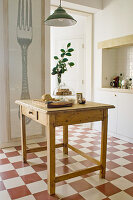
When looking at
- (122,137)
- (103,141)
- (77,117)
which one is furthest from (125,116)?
(77,117)

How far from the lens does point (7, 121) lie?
364 centimetres

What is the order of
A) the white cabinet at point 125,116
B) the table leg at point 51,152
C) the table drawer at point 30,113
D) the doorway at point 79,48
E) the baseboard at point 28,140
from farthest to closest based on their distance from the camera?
the doorway at point 79,48 → the white cabinet at point 125,116 → the baseboard at point 28,140 → the table drawer at point 30,113 → the table leg at point 51,152

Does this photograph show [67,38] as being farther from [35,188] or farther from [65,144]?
[35,188]

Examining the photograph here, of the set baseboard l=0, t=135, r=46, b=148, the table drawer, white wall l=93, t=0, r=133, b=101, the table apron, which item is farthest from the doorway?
the table apron

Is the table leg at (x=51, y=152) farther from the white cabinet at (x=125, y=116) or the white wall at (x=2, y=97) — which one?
the white cabinet at (x=125, y=116)

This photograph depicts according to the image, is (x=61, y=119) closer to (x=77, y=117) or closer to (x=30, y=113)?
(x=77, y=117)

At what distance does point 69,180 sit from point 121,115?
2.04m

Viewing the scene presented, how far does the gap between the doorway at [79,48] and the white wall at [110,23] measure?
18 centimetres

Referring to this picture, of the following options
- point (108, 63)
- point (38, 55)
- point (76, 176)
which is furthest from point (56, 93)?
point (108, 63)

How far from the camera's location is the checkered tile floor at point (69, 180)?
220cm

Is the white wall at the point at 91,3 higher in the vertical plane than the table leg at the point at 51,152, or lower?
higher

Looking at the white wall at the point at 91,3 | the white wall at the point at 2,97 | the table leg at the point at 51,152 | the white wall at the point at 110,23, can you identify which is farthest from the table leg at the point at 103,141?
the white wall at the point at 91,3

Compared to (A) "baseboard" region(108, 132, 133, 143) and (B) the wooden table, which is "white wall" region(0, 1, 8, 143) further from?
(A) "baseboard" region(108, 132, 133, 143)

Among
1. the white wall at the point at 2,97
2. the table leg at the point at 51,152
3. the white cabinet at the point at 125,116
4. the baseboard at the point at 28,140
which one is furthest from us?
the white cabinet at the point at 125,116
